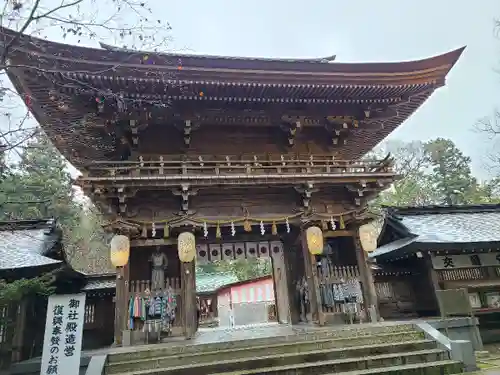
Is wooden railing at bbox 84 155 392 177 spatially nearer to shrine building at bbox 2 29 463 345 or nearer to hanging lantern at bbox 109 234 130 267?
shrine building at bbox 2 29 463 345

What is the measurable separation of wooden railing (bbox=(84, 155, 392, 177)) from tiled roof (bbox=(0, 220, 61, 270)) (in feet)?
7.96

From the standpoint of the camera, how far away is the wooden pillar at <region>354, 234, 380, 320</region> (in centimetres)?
952

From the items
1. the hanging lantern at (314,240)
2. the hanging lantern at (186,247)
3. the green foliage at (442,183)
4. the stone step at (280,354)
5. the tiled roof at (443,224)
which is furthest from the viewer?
the green foliage at (442,183)

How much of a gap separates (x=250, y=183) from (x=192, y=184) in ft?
4.84

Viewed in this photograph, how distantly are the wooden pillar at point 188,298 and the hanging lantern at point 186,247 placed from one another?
258 millimetres

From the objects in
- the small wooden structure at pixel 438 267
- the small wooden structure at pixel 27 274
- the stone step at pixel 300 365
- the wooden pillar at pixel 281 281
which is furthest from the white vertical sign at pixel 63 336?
the small wooden structure at pixel 438 267

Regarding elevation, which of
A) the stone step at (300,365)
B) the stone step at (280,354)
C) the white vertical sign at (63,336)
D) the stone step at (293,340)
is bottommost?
the stone step at (300,365)

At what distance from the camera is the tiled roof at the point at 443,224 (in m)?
10.6

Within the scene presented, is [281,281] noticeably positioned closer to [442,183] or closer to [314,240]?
[314,240]

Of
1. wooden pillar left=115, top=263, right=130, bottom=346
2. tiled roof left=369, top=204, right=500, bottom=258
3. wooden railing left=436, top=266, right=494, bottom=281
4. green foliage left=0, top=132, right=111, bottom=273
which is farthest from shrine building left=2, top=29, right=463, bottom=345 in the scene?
green foliage left=0, top=132, right=111, bottom=273

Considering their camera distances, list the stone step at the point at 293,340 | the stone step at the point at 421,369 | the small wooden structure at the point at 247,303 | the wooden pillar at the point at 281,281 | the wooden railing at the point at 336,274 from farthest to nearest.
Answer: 1. the small wooden structure at the point at 247,303
2. the wooden pillar at the point at 281,281
3. the wooden railing at the point at 336,274
4. the stone step at the point at 293,340
5. the stone step at the point at 421,369

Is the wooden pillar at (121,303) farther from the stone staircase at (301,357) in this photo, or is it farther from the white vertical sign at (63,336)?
the white vertical sign at (63,336)

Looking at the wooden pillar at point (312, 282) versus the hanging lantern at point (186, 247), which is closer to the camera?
the hanging lantern at point (186, 247)

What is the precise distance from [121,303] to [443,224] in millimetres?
10226
